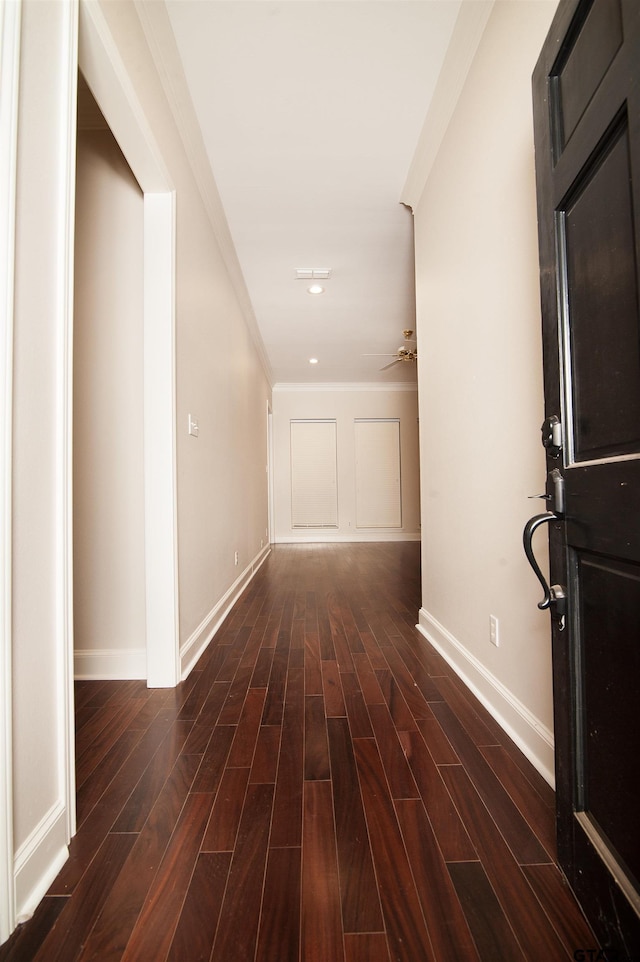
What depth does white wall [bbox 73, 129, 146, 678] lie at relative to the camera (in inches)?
91.1

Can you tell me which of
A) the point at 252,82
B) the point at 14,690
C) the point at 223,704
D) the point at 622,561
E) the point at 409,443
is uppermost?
the point at 252,82

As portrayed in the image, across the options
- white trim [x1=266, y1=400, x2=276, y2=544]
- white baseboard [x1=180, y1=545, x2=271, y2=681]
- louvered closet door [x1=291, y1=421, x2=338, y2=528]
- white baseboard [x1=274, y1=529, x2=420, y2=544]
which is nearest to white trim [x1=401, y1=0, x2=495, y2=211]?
white baseboard [x1=180, y1=545, x2=271, y2=681]

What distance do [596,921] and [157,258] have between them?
105 inches

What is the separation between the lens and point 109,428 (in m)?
2.33

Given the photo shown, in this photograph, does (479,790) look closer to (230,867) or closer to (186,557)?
(230,867)

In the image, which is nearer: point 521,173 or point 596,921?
point 596,921

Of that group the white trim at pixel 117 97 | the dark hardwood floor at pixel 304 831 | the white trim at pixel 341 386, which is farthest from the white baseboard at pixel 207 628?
the white trim at pixel 341 386

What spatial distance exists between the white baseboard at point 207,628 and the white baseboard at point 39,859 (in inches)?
44.2

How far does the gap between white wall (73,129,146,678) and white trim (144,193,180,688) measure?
0.16 metres

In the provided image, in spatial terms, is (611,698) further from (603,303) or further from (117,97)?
(117,97)

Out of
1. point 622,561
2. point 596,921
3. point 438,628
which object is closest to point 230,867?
point 596,921

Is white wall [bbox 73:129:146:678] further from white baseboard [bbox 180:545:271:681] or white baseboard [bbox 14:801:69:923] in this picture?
white baseboard [bbox 14:801:69:923]

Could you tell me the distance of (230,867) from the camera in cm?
109

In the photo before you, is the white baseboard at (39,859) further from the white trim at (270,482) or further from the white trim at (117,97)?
the white trim at (270,482)
